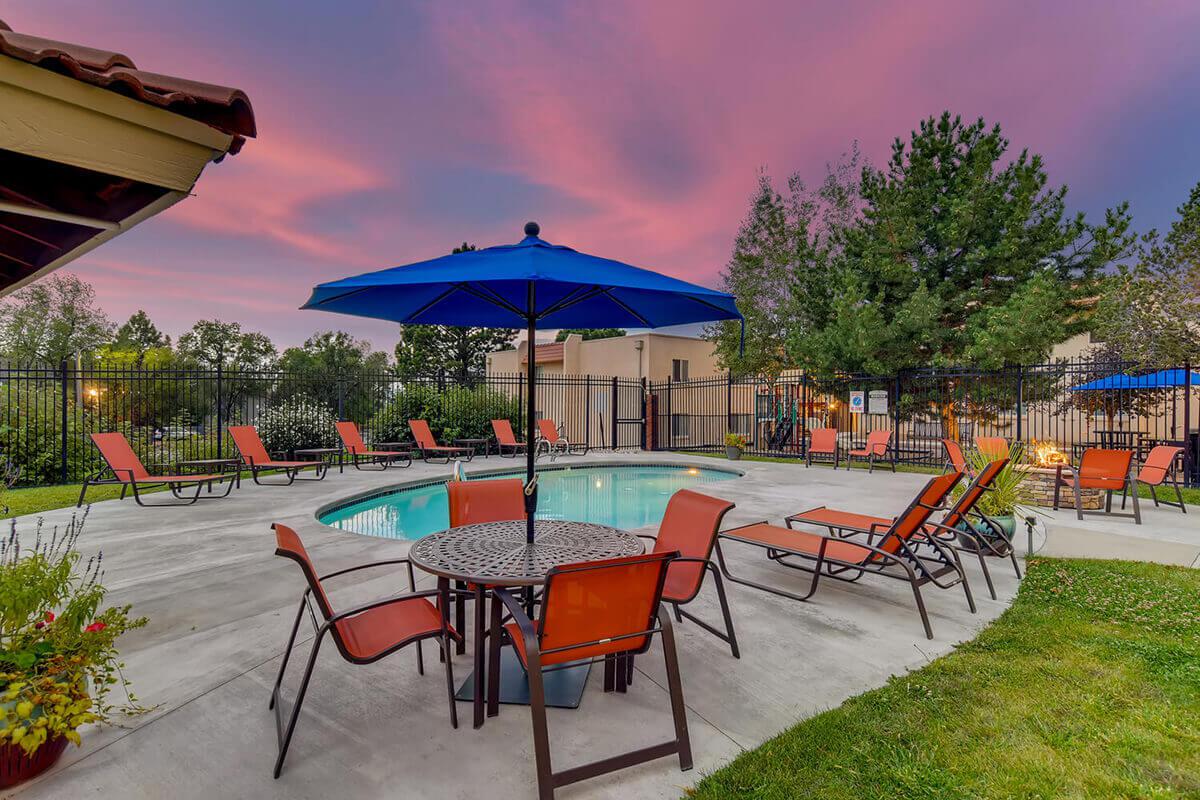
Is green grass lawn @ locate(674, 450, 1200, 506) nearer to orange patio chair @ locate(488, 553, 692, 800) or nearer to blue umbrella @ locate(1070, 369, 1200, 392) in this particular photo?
blue umbrella @ locate(1070, 369, 1200, 392)

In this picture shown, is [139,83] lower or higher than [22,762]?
higher

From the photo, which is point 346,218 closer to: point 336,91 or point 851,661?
point 336,91

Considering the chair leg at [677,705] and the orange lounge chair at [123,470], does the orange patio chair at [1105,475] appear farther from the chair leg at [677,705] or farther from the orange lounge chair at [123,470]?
the orange lounge chair at [123,470]

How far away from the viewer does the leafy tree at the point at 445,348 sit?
27484mm

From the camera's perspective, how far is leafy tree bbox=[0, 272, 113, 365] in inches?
933

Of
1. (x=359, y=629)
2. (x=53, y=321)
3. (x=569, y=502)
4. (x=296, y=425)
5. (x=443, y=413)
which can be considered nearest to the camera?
(x=359, y=629)

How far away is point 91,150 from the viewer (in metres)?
1.24

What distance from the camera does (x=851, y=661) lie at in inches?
102

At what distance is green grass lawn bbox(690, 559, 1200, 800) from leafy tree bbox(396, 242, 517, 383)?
26320 mm

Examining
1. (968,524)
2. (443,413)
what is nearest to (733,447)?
(443,413)

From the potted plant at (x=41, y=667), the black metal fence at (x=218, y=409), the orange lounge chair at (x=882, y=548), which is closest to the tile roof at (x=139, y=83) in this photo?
the potted plant at (x=41, y=667)

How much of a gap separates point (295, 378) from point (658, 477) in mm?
7991

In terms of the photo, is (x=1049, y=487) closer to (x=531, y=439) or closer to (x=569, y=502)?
(x=569, y=502)

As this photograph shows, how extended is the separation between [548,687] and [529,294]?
194 centimetres
